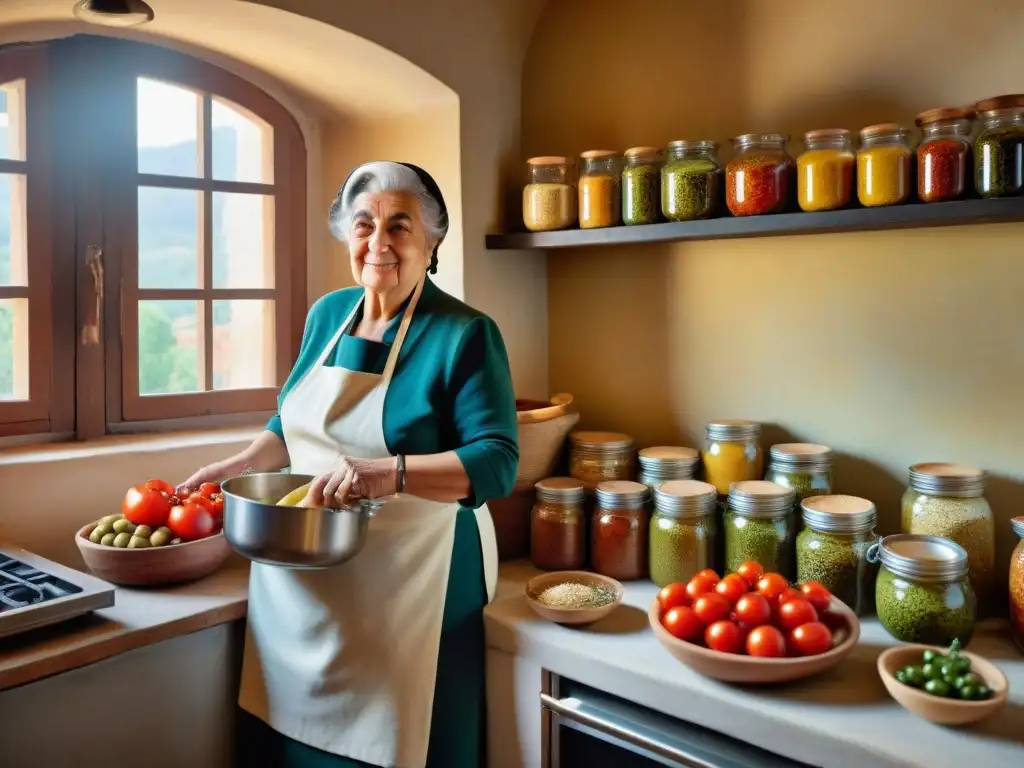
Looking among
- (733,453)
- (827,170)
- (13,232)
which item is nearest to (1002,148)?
(827,170)

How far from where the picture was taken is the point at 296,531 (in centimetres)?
133

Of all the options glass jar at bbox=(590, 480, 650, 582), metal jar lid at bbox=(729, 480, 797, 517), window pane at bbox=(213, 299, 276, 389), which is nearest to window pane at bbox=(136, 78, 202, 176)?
window pane at bbox=(213, 299, 276, 389)

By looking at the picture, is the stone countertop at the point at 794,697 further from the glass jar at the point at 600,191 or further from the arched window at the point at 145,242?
the arched window at the point at 145,242

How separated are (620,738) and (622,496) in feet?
1.74

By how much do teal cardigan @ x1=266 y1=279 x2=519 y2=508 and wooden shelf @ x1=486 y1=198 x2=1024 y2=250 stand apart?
48 centimetres

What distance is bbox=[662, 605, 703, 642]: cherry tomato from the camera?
1462 mm

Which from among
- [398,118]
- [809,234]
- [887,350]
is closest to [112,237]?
[398,118]

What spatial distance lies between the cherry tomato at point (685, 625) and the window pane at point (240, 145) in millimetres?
1533

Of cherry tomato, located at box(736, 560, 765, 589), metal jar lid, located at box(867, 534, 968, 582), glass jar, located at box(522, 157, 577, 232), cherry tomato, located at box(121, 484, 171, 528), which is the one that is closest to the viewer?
metal jar lid, located at box(867, 534, 968, 582)

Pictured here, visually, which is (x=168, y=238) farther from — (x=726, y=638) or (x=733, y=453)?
(x=726, y=638)

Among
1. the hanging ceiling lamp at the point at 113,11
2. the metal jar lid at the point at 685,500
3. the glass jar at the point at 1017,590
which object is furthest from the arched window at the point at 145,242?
the glass jar at the point at 1017,590

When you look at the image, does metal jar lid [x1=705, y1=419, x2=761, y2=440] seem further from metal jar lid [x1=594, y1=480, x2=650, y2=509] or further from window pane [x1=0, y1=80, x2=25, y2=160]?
window pane [x1=0, y1=80, x2=25, y2=160]

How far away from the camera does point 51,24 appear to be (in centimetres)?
192

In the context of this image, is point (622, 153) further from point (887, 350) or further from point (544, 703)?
point (544, 703)
